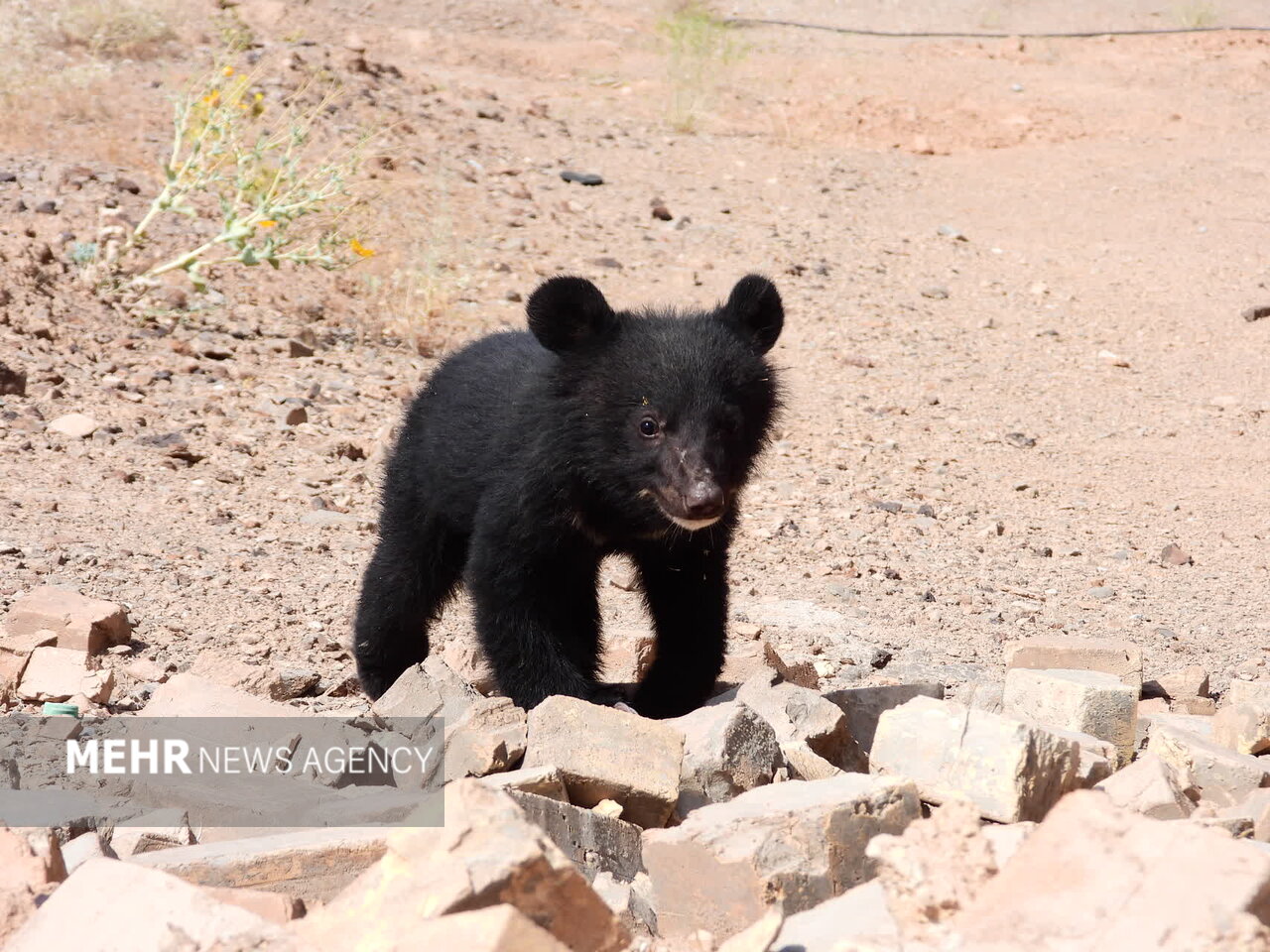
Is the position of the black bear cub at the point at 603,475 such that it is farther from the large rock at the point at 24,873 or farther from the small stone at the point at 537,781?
the large rock at the point at 24,873

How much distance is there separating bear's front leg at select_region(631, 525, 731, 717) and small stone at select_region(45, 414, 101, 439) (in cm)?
422

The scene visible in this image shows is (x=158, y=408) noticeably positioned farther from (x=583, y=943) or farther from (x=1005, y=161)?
(x=1005, y=161)

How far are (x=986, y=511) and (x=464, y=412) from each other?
4.15 m

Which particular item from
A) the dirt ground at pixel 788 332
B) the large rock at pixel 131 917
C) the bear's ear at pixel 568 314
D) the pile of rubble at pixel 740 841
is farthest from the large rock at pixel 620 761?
the dirt ground at pixel 788 332

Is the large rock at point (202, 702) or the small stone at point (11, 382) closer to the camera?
the large rock at point (202, 702)

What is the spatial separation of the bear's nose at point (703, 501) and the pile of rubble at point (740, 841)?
24.2 inches

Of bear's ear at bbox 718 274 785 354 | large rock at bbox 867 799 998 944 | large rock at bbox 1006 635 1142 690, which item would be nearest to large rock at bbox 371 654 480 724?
bear's ear at bbox 718 274 785 354

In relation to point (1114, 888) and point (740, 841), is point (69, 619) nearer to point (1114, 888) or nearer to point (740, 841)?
point (740, 841)

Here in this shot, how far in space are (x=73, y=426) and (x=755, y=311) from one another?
455cm

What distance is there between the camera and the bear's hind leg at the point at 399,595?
529cm

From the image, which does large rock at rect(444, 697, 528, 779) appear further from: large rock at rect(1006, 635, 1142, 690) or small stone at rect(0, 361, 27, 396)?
small stone at rect(0, 361, 27, 396)

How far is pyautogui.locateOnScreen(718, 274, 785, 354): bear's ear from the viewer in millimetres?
4789

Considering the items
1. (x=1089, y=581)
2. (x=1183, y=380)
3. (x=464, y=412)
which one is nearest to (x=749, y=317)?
(x=464, y=412)

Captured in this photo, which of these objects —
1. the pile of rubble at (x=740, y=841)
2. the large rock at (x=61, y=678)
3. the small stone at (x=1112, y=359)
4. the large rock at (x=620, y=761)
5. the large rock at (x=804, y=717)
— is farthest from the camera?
the small stone at (x=1112, y=359)
